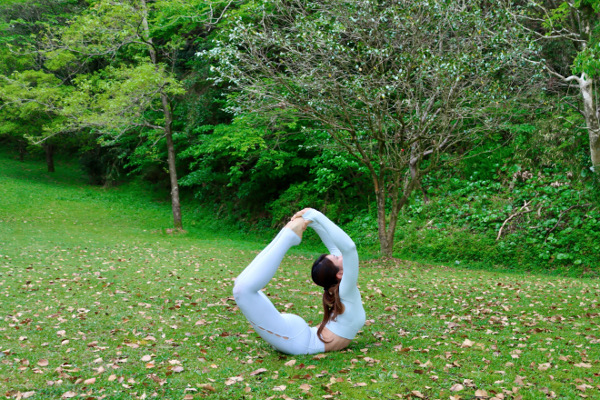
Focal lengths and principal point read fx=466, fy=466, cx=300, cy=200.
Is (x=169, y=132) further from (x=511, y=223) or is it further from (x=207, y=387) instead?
(x=207, y=387)

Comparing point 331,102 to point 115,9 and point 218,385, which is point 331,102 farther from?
point 115,9

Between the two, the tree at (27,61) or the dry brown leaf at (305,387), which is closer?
the dry brown leaf at (305,387)

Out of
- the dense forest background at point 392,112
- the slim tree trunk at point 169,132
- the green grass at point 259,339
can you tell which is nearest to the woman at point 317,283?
the green grass at point 259,339

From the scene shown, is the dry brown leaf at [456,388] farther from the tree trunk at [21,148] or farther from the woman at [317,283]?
the tree trunk at [21,148]

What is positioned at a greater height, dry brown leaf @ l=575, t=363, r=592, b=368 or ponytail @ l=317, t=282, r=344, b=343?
ponytail @ l=317, t=282, r=344, b=343

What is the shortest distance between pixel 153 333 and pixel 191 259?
712cm

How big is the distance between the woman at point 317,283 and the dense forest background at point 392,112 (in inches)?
215

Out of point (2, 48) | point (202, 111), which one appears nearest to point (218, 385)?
point (202, 111)

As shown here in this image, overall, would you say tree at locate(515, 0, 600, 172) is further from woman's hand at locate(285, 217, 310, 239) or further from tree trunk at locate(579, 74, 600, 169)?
woman's hand at locate(285, 217, 310, 239)

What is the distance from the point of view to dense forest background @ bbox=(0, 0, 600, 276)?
11.5 metres

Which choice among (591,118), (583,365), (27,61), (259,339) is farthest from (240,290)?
(27,61)

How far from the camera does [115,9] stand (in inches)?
708

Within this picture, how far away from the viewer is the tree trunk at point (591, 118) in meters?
13.6

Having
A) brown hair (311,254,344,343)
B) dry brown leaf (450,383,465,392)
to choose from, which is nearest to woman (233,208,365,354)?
brown hair (311,254,344,343)
